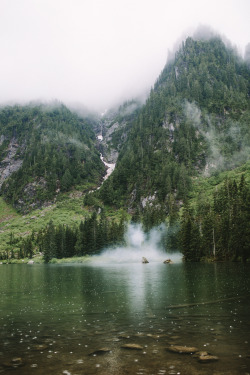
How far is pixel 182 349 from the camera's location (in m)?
13.0

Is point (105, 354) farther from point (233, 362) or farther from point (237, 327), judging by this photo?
point (237, 327)

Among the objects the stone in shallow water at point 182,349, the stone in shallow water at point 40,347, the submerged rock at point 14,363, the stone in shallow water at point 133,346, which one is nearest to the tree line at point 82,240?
the stone in shallow water at point 40,347

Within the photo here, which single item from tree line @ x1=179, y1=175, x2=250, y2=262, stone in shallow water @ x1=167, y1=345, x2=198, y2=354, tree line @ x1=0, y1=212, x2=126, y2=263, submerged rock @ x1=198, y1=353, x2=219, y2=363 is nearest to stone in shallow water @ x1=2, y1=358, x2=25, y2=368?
stone in shallow water @ x1=167, y1=345, x2=198, y2=354

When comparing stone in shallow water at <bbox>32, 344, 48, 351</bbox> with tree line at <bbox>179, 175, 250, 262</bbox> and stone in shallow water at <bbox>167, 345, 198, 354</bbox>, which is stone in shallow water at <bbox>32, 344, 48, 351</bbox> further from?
tree line at <bbox>179, 175, 250, 262</bbox>

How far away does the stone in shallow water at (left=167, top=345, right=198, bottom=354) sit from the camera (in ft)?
41.7

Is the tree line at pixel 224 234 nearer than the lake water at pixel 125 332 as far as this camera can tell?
No

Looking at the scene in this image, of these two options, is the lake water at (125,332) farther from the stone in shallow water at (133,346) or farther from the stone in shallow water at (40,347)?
the stone in shallow water at (133,346)

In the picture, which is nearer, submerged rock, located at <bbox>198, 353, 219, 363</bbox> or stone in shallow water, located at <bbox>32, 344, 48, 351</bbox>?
submerged rock, located at <bbox>198, 353, 219, 363</bbox>

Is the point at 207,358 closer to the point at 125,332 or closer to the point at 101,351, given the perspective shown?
the point at 101,351

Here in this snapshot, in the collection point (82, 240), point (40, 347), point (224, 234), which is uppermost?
point (224, 234)

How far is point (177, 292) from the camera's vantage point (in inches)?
1208

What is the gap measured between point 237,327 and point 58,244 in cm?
13348

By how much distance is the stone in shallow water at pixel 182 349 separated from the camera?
12721 millimetres

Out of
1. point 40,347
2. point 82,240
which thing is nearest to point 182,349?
point 40,347
